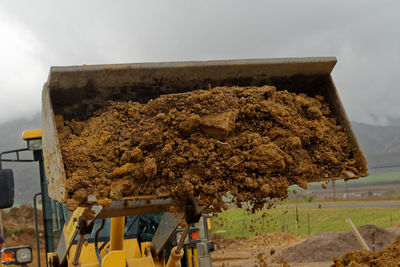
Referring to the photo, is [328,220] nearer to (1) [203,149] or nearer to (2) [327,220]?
(2) [327,220]

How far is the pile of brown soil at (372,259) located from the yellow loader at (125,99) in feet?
2.77

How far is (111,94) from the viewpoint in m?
Answer: 3.39

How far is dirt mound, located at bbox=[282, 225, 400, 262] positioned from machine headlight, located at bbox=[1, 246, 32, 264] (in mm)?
11344

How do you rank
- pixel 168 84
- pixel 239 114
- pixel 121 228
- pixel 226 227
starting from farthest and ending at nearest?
pixel 226 227, pixel 121 228, pixel 168 84, pixel 239 114

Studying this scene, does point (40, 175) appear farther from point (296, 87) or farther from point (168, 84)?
point (296, 87)

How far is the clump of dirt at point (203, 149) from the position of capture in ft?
9.22

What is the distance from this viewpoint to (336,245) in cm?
1401

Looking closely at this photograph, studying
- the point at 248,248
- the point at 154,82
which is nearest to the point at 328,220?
the point at 248,248

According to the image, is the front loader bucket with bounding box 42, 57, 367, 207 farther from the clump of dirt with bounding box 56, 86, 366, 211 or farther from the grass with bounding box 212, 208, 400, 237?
the grass with bounding box 212, 208, 400, 237

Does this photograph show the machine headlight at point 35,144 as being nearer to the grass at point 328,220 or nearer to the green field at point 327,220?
the grass at point 328,220

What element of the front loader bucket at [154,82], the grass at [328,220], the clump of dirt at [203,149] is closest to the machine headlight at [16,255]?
the front loader bucket at [154,82]

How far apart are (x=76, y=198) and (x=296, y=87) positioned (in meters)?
2.29

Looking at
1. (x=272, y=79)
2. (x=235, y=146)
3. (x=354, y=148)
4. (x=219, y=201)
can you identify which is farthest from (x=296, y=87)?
(x=219, y=201)

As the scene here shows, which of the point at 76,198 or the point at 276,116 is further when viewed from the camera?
the point at 276,116
